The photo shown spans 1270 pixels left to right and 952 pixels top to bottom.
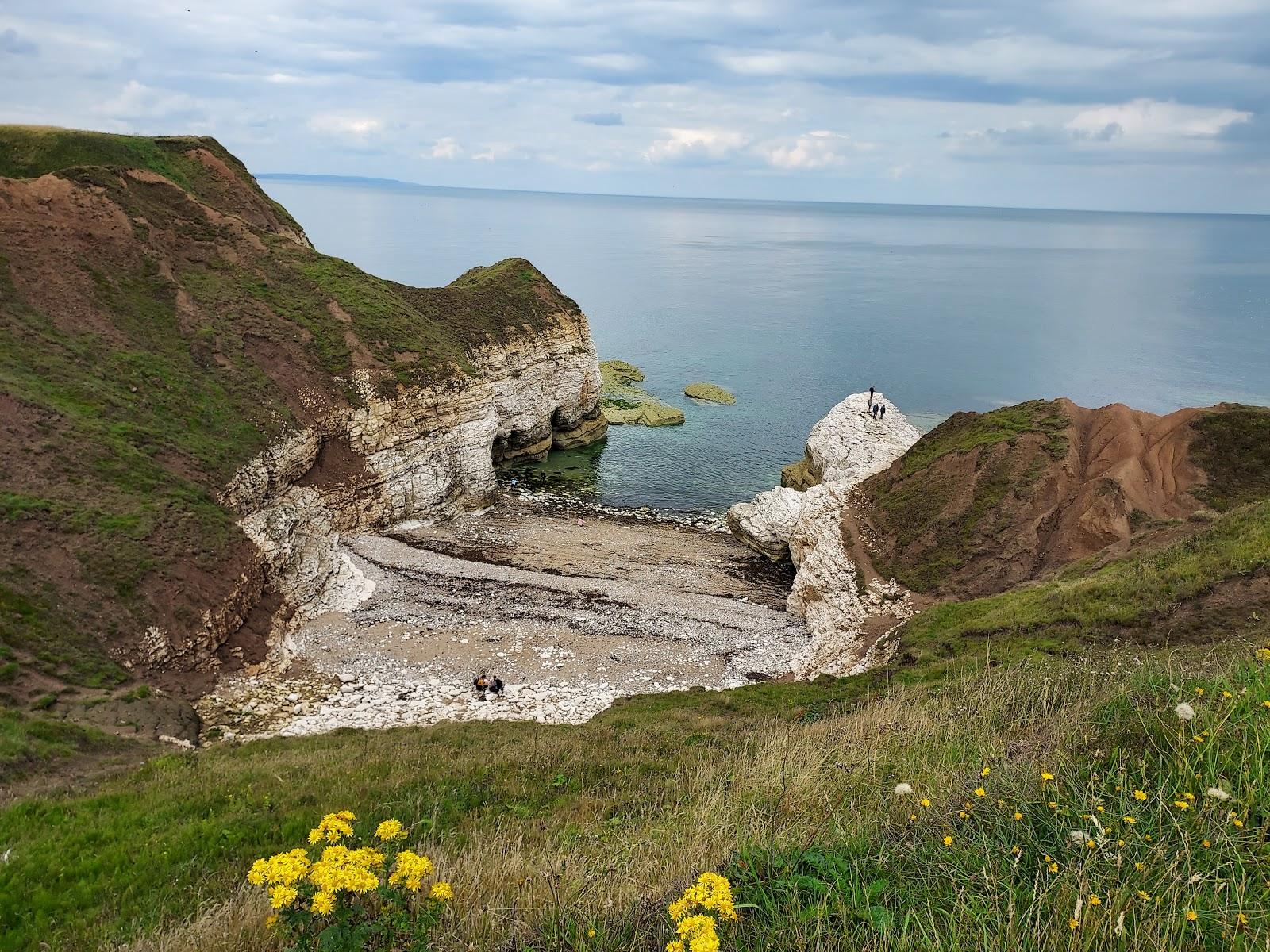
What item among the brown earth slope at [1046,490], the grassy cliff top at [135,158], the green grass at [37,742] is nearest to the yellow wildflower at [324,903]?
the green grass at [37,742]

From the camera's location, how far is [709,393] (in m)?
80.8

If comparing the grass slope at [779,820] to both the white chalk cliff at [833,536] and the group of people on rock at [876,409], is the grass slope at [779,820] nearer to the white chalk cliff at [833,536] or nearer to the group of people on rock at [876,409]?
the white chalk cliff at [833,536]

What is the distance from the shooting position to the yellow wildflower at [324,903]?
4.82 meters

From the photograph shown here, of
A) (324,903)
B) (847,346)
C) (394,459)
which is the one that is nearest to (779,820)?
(324,903)

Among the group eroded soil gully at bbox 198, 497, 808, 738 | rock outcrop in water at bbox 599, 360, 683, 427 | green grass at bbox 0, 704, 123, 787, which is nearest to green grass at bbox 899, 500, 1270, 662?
eroded soil gully at bbox 198, 497, 808, 738

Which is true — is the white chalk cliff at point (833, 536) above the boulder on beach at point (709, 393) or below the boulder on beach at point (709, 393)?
below

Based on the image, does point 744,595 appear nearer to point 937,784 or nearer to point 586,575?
point 586,575

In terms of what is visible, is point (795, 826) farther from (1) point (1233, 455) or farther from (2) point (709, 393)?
(2) point (709, 393)

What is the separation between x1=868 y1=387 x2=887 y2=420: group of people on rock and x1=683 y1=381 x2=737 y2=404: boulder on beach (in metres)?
25.6

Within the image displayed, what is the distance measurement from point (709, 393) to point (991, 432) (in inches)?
1748

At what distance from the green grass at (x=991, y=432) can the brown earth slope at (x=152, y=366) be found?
30.2m

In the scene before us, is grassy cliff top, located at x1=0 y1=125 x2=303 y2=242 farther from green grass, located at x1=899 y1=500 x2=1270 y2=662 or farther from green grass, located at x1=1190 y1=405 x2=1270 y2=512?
green grass, located at x1=1190 y1=405 x2=1270 y2=512

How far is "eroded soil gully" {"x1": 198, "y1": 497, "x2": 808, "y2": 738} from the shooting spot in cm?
2577

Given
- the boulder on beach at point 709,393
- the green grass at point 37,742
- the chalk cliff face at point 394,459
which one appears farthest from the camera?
the boulder on beach at point 709,393
